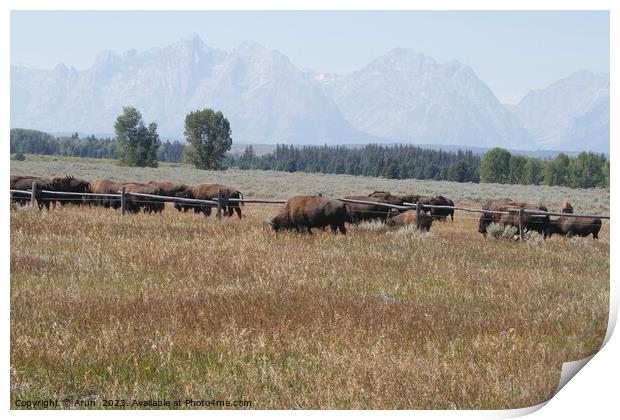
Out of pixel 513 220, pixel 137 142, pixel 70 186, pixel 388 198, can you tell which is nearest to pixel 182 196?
pixel 70 186

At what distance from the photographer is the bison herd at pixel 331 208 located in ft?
57.4

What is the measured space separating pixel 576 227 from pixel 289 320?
53.0 ft

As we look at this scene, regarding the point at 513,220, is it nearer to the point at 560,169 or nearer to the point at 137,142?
the point at 560,169

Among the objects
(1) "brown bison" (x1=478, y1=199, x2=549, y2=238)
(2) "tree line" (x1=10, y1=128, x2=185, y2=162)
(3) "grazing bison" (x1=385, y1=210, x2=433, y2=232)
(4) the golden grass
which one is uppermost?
(2) "tree line" (x1=10, y1=128, x2=185, y2=162)

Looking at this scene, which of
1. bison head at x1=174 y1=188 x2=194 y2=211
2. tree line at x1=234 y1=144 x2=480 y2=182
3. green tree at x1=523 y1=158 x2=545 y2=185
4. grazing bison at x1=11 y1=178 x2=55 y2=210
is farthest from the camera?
tree line at x1=234 y1=144 x2=480 y2=182

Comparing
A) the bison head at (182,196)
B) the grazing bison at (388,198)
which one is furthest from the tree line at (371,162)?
the grazing bison at (388,198)

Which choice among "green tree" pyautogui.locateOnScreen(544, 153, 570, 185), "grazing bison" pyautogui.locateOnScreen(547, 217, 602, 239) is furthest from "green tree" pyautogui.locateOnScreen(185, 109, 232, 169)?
"grazing bison" pyautogui.locateOnScreen(547, 217, 602, 239)

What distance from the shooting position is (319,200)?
1767cm

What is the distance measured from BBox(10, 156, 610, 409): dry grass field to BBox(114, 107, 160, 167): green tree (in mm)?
22635

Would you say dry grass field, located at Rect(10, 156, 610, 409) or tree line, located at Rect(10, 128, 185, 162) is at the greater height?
tree line, located at Rect(10, 128, 185, 162)

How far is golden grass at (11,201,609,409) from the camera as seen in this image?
624 cm

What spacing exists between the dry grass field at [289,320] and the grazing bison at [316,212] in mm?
3048

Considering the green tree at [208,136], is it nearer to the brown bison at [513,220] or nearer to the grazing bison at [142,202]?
the grazing bison at [142,202]

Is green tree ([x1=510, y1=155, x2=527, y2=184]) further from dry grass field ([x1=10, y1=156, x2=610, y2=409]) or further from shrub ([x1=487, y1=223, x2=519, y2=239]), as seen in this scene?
dry grass field ([x1=10, y1=156, x2=610, y2=409])
